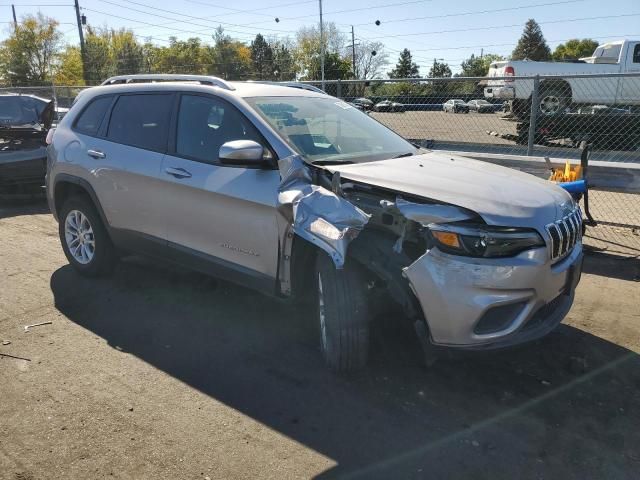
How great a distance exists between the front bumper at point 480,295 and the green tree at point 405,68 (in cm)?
9276

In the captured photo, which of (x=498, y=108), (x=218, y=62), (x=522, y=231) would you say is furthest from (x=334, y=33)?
(x=522, y=231)

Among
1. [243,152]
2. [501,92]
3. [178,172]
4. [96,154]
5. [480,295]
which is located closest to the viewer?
[480,295]

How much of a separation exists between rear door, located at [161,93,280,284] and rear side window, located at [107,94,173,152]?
0.17m

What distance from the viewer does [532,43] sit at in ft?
317

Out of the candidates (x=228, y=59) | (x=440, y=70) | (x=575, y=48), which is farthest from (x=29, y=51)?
(x=575, y=48)

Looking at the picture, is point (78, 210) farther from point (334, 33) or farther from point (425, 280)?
point (334, 33)

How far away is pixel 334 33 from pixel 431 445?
302 ft

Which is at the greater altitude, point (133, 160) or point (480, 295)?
point (133, 160)

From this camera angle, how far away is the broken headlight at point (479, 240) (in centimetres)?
297

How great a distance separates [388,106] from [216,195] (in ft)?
19.3

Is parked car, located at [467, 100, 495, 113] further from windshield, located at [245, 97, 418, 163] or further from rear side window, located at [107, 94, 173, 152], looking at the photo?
rear side window, located at [107, 94, 173, 152]

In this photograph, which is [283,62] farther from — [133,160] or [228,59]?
[133,160]

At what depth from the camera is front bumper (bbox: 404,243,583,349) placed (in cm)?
294

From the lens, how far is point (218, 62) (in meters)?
84.1
